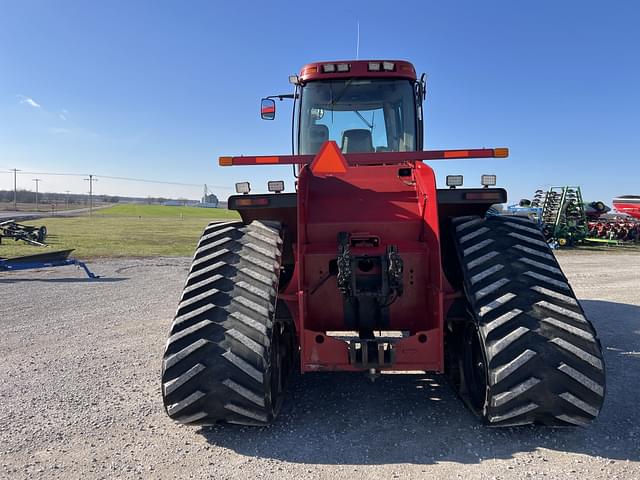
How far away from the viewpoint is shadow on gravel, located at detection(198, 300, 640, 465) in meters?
3.04

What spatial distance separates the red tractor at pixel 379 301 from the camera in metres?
3.05

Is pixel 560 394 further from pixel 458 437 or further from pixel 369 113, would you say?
pixel 369 113

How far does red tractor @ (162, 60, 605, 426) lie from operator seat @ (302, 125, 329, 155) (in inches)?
37.2

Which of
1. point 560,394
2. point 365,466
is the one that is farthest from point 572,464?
point 365,466

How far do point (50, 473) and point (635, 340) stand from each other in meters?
6.37

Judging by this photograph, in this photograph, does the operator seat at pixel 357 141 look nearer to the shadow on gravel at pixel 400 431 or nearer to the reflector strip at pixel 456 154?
the reflector strip at pixel 456 154

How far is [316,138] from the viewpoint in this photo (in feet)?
17.4

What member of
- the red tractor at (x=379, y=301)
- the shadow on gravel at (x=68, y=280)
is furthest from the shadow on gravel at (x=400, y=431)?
the shadow on gravel at (x=68, y=280)

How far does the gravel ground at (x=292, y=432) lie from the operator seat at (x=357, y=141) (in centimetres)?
243

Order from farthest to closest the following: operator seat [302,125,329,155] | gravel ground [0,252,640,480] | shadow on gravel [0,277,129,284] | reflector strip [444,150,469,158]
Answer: shadow on gravel [0,277,129,284]
operator seat [302,125,329,155]
reflector strip [444,150,469,158]
gravel ground [0,252,640,480]

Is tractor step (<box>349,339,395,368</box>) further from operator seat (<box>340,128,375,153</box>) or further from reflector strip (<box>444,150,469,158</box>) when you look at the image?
operator seat (<box>340,128,375,153</box>)

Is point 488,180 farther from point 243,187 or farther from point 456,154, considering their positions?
point 243,187

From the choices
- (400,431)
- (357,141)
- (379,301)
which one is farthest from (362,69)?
(400,431)

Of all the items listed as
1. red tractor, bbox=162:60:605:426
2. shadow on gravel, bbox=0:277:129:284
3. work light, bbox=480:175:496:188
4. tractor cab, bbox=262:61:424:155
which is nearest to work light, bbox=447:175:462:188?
red tractor, bbox=162:60:605:426
